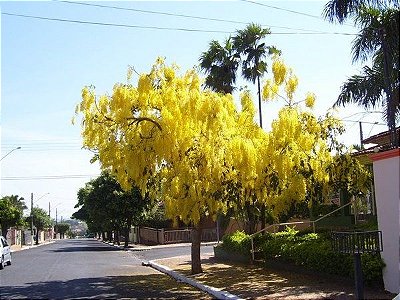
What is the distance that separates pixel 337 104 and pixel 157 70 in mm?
9015

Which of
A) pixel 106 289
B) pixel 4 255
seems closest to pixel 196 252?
pixel 106 289

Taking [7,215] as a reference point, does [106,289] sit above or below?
below

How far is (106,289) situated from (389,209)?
835 centimetres

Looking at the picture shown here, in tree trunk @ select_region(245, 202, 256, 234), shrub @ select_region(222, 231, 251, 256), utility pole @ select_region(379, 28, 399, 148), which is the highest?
utility pole @ select_region(379, 28, 399, 148)

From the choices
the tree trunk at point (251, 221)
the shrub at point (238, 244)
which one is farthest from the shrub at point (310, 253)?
the tree trunk at point (251, 221)

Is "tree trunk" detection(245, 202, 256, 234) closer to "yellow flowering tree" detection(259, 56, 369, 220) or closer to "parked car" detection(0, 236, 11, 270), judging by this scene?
"yellow flowering tree" detection(259, 56, 369, 220)

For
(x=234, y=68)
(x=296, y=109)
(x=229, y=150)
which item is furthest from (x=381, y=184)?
(x=234, y=68)

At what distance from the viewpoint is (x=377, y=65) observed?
20516 millimetres

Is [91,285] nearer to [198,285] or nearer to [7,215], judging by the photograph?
[198,285]

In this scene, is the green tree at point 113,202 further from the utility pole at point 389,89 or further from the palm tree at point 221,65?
the utility pole at point 389,89

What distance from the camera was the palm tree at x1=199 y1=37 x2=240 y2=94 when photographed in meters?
27.5

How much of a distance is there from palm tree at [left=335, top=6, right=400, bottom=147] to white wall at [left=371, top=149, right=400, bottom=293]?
2761 mm

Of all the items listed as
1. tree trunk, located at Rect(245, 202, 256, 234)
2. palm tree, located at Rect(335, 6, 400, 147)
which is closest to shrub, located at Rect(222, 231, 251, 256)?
tree trunk, located at Rect(245, 202, 256, 234)

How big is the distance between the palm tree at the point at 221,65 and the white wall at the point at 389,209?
54.7 ft
